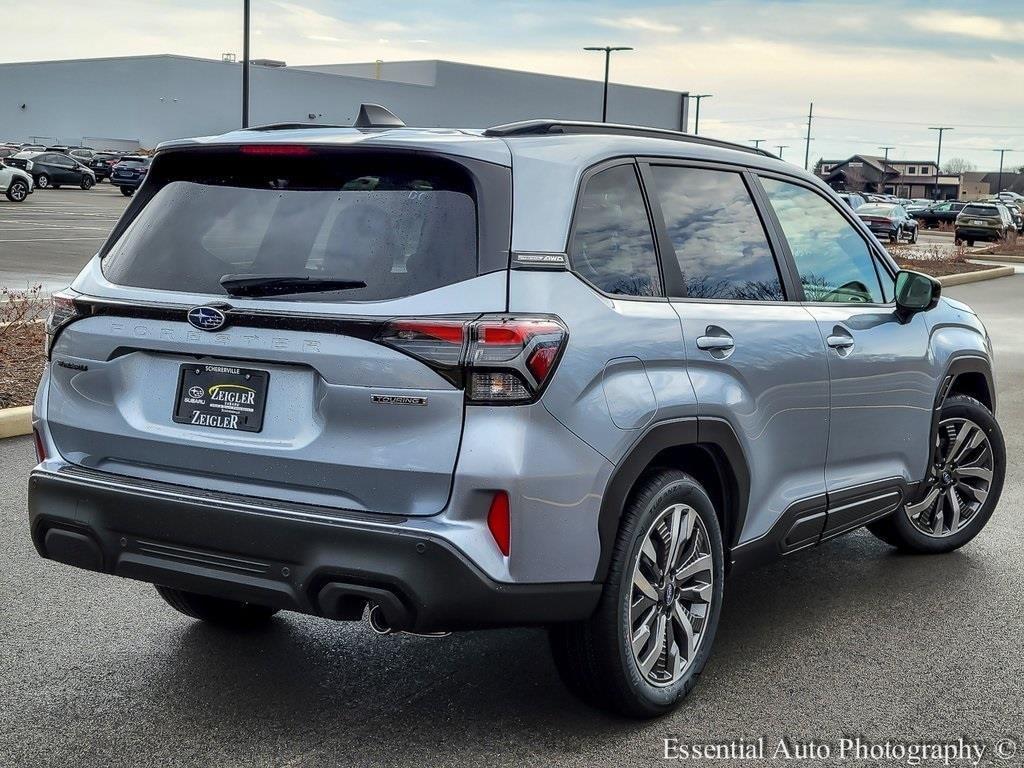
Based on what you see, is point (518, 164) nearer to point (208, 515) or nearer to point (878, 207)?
point (208, 515)

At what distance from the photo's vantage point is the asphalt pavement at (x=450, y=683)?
A: 394 centimetres

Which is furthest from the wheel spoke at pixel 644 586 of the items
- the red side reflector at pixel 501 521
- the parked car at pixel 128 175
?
the parked car at pixel 128 175

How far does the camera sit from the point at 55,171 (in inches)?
2224

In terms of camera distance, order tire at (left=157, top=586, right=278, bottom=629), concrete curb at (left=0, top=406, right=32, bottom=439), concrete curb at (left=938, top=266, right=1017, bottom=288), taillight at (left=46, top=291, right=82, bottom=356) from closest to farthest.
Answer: taillight at (left=46, top=291, right=82, bottom=356) → tire at (left=157, top=586, right=278, bottom=629) → concrete curb at (left=0, top=406, right=32, bottom=439) → concrete curb at (left=938, top=266, right=1017, bottom=288)

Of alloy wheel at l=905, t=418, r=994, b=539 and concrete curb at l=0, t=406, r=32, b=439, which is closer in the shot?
alloy wheel at l=905, t=418, r=994, b=539

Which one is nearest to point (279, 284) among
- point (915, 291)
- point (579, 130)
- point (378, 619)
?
point (378, 619)

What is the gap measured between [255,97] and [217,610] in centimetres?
9652

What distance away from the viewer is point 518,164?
150 inches

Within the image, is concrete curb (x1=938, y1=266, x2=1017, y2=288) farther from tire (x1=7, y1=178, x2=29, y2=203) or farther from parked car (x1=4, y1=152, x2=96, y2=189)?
parked car (x1=4, y1=152, x2=96, y2=189)

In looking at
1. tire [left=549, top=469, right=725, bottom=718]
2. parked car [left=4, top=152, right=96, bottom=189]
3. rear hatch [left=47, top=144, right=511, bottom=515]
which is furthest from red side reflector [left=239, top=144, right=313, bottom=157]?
parked car [left=4, top=152, right=96, bottom=189]

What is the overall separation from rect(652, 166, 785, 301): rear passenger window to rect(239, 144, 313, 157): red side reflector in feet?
3.91

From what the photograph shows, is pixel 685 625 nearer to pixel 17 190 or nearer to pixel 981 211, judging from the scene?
pixel 17 190

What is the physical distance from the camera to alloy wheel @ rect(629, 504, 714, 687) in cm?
406

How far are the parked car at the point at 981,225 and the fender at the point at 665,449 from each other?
44746mm
